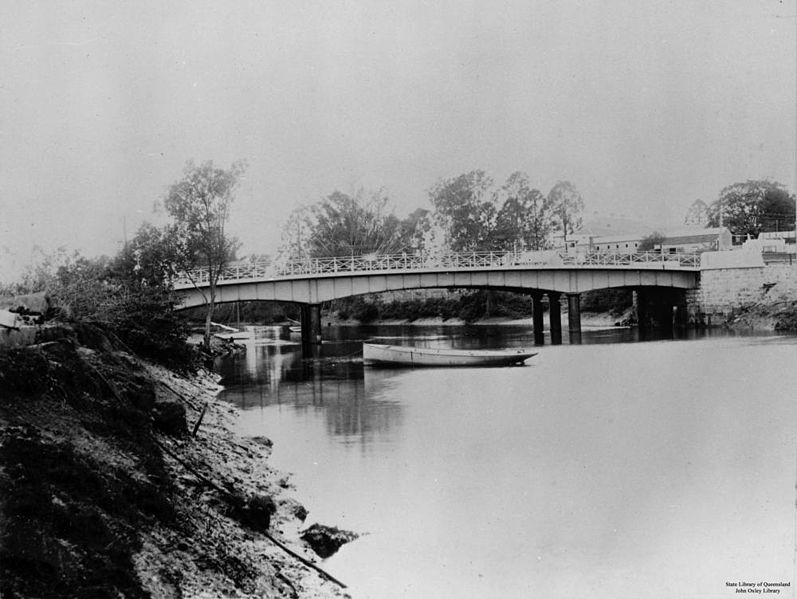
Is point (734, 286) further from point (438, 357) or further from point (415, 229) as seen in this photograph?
point (415, 229)

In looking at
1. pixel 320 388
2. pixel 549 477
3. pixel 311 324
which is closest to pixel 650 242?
pixel 311 324

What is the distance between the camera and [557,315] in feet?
157

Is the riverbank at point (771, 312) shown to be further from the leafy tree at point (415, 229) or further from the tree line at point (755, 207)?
the leafy tree at point (415, 229)

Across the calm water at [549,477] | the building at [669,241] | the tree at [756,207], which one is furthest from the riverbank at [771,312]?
the tree at [756,207]

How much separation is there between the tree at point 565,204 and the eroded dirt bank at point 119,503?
7280 centimetres

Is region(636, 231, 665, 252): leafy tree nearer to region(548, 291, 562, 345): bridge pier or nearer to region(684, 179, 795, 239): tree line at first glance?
region(684, 179, 795, 239): tree line

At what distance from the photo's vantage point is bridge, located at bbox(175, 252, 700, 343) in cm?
4228

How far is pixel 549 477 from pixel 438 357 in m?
19.2

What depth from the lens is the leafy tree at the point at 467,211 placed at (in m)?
77.1

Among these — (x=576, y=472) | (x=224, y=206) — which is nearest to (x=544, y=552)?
(x=576, y=472)

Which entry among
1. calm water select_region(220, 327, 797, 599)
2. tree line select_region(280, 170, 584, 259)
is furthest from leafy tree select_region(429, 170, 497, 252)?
calm water select_region(220, 327, 797, 599)

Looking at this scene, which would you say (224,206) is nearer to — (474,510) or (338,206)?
(474,510)

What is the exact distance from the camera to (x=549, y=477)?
519 inches

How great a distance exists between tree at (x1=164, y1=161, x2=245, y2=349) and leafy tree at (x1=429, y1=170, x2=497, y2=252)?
42874 mm
